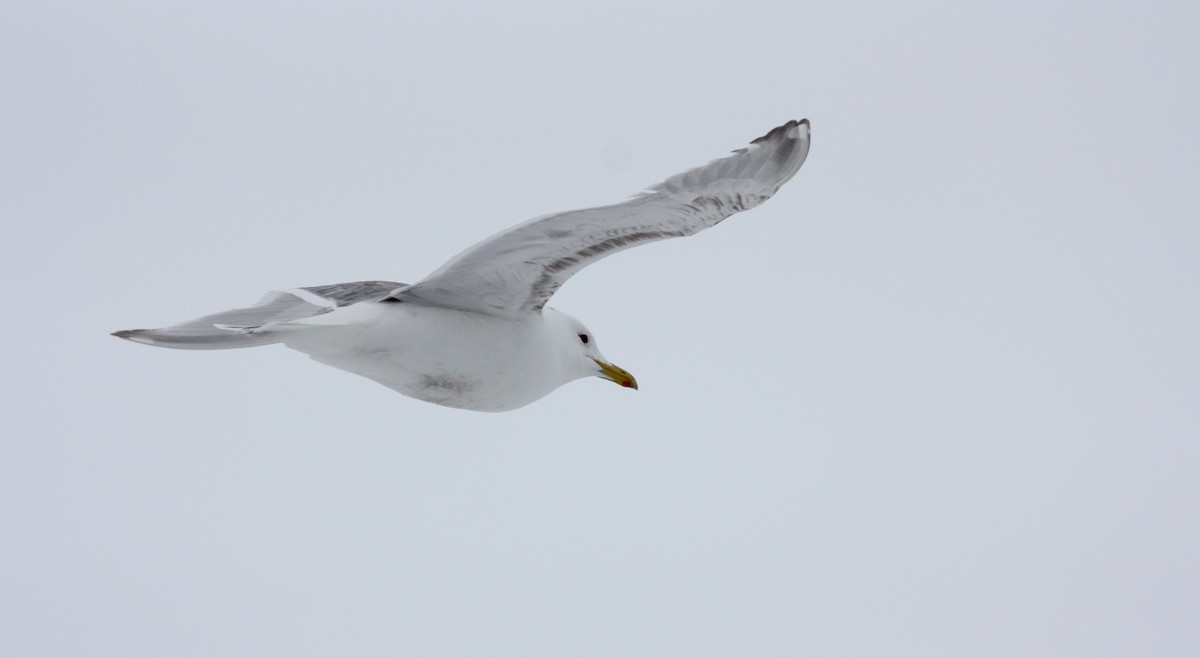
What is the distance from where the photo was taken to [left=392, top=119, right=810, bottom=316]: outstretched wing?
4.49m

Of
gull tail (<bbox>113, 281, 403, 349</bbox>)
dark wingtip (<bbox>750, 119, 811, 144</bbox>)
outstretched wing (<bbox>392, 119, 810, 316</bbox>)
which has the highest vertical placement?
dark wingtip (<bbox>750, 119, 811, 144</bbox>)

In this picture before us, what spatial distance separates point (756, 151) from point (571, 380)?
1.45 m

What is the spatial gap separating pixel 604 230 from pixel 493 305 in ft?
2.11

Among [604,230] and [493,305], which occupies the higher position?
[604,230]

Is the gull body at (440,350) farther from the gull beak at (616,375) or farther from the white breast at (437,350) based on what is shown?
the gull beak at (616,375)

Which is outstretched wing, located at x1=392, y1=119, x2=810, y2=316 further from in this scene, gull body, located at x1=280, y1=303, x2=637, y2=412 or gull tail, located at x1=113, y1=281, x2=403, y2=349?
gull tail, located at x1=113, y1=281, x2=403, y2=349

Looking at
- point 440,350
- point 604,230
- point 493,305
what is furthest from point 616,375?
point 604,230

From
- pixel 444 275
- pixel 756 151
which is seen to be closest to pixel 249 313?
pixel 444 275

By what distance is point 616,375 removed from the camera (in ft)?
18.8

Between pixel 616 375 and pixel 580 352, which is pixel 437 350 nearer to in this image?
pixel 580 352

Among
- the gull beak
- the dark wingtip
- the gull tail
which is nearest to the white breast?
the gull tail

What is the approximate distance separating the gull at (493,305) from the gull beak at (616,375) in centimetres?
53

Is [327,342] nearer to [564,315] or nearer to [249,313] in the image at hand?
[249,313]

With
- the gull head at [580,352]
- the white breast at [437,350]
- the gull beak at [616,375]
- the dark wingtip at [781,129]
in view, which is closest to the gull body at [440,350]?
the white breast at [437,350]
